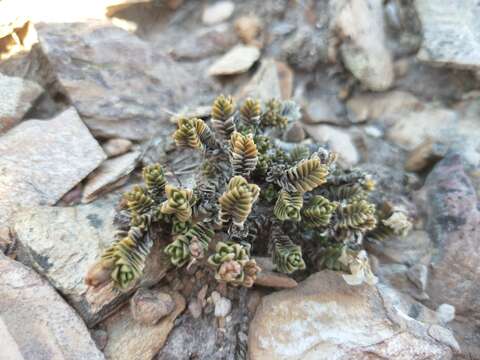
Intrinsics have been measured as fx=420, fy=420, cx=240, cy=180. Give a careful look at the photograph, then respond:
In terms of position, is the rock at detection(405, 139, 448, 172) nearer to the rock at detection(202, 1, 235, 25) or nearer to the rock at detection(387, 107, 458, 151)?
the rock at detection(387, 107, 458, 151)

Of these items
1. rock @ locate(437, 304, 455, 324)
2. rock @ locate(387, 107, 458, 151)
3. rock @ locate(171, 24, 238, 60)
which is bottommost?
rock @ locate(437, 304, 455, 324)

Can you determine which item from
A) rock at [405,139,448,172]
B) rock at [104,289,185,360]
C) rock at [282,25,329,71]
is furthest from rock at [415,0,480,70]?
rock at [104,289,185,360]

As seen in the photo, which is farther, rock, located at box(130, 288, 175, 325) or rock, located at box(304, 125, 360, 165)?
rock, located at box(304, 125, 360, 165)

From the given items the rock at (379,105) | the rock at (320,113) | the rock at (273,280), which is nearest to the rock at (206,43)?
the rock at (320,113)

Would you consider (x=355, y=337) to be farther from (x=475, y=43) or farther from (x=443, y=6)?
(x=443, y=6)

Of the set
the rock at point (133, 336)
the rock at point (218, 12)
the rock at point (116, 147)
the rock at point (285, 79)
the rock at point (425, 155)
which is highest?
the rock at point (218, 12)

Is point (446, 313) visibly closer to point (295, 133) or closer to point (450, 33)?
point (295, 133)

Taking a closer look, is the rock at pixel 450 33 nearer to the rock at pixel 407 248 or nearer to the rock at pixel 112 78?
the rock at pixel 407 248
